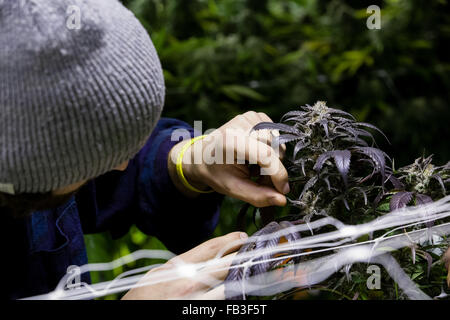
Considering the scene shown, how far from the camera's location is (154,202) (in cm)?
104

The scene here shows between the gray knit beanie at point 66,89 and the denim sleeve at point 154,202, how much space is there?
453 mm

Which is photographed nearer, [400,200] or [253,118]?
[400,200]

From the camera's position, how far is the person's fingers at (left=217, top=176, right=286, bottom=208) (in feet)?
2.58

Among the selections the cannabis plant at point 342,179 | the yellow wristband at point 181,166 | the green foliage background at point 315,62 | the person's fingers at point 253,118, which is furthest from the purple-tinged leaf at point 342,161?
the green foliage background at point 315,62

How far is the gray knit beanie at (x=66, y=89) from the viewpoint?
0.51 meters

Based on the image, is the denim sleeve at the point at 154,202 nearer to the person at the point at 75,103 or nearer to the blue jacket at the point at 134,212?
the blue jacket at the point at 134,212

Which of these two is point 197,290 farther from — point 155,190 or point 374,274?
point 155,190

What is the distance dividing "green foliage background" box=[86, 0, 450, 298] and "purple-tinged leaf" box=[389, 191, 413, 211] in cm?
130

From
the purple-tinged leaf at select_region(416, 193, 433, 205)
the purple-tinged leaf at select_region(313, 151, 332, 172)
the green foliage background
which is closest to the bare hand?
the purple-tinged leaf at select_region(313, 151, 332, 172)

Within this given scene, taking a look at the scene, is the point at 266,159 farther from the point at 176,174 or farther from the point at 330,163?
the point at 176,174

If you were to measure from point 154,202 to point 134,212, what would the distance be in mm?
78

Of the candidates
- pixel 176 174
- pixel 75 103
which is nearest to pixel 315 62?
pixel 176 174
